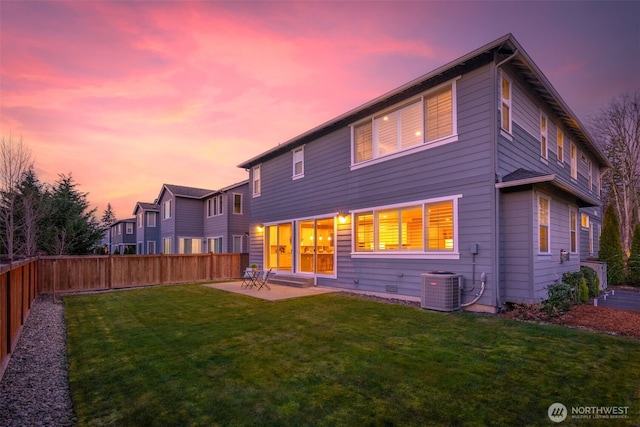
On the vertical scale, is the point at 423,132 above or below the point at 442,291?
above

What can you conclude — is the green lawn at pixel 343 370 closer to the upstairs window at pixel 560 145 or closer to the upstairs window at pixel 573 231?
the upstairs window at pixel 573 231

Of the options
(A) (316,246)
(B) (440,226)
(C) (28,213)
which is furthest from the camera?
(C) (28,213)

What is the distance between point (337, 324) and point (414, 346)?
183 cm

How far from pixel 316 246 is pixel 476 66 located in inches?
289

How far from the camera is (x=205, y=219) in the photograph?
2456 cm

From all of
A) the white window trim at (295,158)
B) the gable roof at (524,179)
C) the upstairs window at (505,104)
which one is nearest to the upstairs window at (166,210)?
the white window trim at (295,158)

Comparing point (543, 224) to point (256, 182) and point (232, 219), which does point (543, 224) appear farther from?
point (232, 219)

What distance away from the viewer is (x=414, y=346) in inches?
193

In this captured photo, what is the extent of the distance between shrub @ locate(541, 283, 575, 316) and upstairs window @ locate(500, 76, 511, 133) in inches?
143

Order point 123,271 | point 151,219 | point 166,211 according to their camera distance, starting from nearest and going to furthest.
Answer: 1. point 123,271
2. point 166,211
3. point 151,219

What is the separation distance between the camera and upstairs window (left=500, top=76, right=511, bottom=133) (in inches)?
296

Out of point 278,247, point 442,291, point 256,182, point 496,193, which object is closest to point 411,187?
point 496,193

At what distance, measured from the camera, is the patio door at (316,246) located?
12203 millimetres

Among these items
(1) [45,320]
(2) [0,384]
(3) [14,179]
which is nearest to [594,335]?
(2) [0,384]
